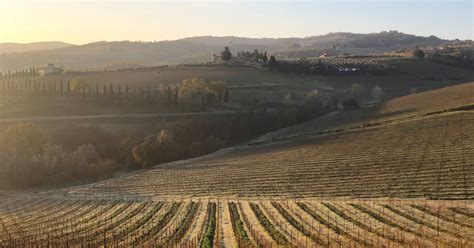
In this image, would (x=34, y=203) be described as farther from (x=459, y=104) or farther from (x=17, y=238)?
(x=459, y=104)

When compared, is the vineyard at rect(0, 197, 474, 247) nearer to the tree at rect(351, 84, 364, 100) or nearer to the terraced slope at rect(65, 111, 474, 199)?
the terraced slope at rect(65, 111, 474, 199)

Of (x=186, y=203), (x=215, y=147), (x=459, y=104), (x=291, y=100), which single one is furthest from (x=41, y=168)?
(x=291, y=100)

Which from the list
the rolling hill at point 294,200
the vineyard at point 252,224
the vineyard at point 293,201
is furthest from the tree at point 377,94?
the vineyard at point 252,224

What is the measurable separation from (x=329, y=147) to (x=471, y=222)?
25751 mm

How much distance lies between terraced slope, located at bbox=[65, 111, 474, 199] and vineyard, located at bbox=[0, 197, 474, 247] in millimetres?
2848

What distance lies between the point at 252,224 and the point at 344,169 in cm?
1387

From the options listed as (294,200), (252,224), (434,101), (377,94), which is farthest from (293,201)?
(377,94)

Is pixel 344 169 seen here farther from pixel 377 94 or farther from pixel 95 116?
pixel 377 94

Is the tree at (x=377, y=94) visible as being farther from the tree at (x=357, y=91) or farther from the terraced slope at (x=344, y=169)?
the terraced slope at (x=344, y=169)

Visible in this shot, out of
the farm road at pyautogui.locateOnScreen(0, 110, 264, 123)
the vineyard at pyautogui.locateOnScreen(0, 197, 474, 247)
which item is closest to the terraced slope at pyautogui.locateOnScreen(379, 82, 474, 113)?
the farm road at pyautogui.locateOnScreen(0, 110, 264, 123)

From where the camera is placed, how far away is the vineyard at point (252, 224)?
2202 centimetres

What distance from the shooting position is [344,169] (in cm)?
3816

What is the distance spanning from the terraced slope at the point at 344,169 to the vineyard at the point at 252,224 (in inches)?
112

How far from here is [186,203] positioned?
1307 inches
